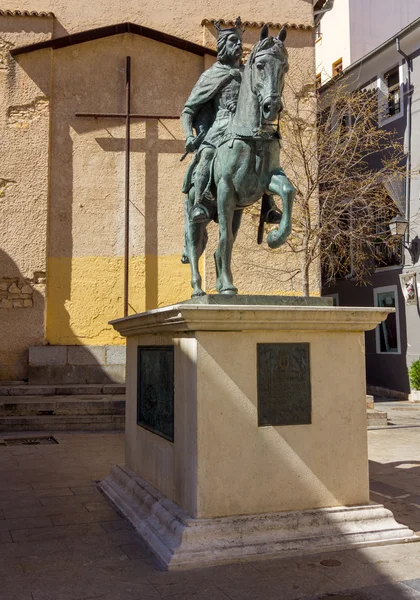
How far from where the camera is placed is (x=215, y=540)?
423 centimetres

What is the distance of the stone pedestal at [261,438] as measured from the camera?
437 centimetres

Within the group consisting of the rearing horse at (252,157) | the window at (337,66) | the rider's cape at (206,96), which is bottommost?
the rearing horse at (252,157)

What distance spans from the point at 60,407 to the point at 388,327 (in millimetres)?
12056

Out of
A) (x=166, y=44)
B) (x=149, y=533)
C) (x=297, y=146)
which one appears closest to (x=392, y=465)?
(x=149, y=533)

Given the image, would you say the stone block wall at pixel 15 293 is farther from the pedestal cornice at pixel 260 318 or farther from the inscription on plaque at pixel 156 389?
the pedestal cornice at pixel 260 318

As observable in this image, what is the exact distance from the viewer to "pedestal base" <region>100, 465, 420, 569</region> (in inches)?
163

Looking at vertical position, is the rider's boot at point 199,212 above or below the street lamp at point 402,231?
below

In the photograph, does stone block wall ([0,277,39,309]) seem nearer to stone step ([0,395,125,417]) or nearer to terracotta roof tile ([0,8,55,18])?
stone step ([0,395,125,417])

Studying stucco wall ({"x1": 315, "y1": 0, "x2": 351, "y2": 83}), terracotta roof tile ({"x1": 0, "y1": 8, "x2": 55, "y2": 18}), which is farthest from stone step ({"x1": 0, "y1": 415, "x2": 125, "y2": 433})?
stucco wall ({"x1": 315, "y1": 0, "x2": 351, "y2": 83})

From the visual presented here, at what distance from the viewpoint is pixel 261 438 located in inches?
181

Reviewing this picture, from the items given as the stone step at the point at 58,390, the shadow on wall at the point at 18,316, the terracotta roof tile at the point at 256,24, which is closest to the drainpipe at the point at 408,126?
the terracotta roof tile at the point at 256,24

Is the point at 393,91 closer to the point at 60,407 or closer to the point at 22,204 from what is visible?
the point at 22,204

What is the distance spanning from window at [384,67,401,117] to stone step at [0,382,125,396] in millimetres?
12664

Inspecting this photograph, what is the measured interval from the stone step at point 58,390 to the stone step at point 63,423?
5.24ft
